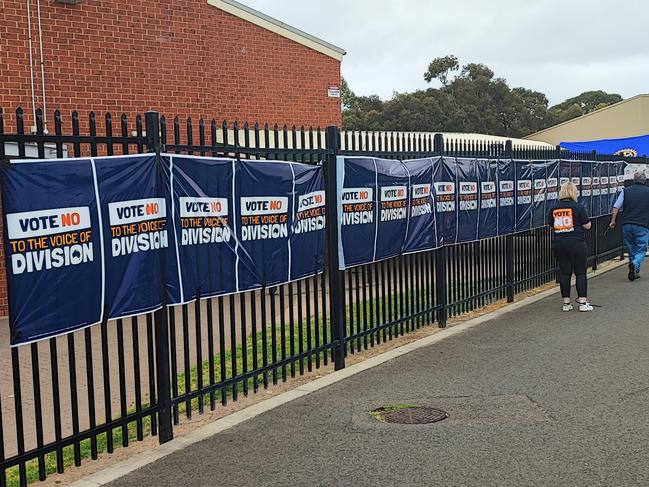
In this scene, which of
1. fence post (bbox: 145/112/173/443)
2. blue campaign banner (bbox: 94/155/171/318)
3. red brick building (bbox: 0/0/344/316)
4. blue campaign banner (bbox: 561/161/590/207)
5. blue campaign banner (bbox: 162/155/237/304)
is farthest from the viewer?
blue campaign banner (bbox: 561/161/590/207)

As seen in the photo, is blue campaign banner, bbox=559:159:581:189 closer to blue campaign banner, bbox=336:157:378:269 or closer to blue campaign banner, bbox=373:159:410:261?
blue campaign banner, bbox=373:159:410:261

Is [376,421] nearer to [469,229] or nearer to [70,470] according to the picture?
[70,470]

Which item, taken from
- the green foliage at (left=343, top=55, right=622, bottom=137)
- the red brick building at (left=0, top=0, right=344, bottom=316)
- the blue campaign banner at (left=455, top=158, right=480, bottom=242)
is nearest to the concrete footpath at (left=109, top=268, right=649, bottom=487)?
the blue campaign banner at (left=455, top=158, right=480, bottom=242)

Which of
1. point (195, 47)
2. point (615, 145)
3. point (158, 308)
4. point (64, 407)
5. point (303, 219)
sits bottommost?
point (64, 407)

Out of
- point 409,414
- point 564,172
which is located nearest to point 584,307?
point 564,172

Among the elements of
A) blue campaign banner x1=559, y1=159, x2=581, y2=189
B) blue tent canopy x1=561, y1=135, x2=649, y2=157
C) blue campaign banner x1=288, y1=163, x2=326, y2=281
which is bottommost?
blue campaign banner x1=288, y1=163, x2=326, y2=281

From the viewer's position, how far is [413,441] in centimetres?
524

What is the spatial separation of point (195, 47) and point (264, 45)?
3060 mm

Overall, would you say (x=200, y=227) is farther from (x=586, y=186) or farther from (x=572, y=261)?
(x=586, y=186)

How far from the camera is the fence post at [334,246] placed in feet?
23.9

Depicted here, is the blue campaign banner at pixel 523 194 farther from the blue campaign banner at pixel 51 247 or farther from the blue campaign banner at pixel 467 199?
the blue campaign banner at pixel 51 247

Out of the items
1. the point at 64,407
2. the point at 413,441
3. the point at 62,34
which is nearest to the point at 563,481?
the point at 413,441

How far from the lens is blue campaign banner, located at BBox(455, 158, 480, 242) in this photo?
9.88 metres

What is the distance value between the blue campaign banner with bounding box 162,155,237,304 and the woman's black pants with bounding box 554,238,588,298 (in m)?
6.04
